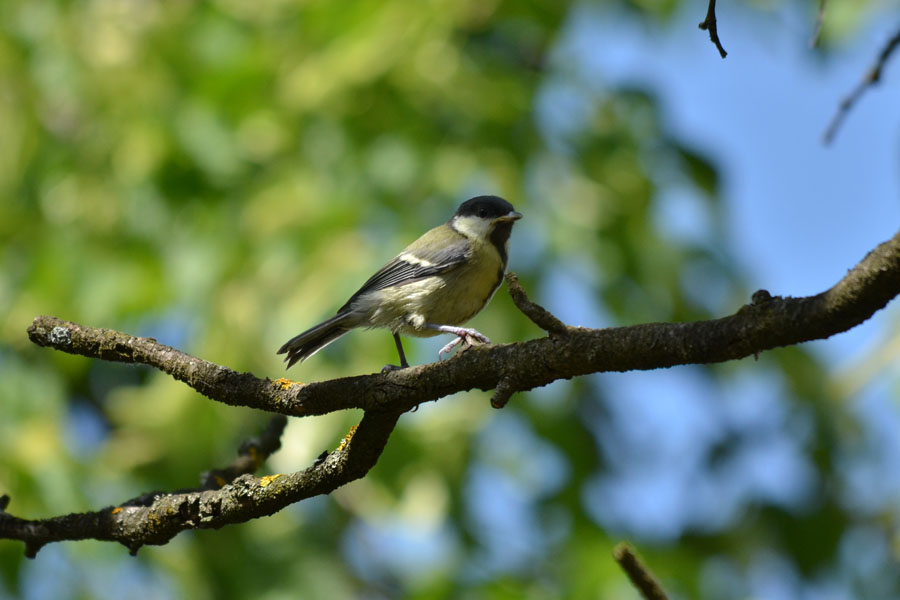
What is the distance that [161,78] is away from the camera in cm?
397

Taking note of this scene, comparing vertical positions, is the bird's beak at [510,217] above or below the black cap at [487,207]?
below

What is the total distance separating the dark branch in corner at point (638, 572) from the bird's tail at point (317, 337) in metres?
1.48

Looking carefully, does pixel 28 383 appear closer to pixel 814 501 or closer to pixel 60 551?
pixel 60 551

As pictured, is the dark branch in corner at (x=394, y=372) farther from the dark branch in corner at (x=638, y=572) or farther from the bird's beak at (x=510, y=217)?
the bird's beak at (x=510, y=217)

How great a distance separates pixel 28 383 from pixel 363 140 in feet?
5.63

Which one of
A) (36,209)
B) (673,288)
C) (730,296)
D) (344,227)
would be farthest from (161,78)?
(730,296)

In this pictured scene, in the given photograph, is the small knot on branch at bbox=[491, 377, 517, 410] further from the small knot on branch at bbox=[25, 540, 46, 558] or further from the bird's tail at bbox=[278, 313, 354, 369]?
the bird's tail at bbox=[278, 313, 354, 369]

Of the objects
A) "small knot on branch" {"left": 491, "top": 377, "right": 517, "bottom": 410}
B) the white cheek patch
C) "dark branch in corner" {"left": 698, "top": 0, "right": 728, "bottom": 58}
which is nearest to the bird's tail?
the white cheek patch

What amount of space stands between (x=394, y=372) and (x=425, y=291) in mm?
1374

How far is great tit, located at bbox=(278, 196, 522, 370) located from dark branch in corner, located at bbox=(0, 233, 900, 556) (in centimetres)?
102

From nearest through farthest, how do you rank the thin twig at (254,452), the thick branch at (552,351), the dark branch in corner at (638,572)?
the thick branch at (552,351), the dark branch in corner at (638,572), the thin twig at (254,452)

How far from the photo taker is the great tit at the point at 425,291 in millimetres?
2980

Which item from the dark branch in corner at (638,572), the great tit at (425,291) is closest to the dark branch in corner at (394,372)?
the dark branch in corner at (638,572)

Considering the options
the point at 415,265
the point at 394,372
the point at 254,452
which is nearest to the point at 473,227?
the point at 415,265
